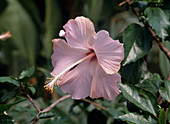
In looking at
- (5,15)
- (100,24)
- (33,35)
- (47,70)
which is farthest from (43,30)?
(47,70)

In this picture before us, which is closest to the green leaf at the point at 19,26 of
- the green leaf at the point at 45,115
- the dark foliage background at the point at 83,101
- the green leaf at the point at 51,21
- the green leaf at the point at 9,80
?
the dark foliage background at the point at 83,101

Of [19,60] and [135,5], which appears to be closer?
[135,5]

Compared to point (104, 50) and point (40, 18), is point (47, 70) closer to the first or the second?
point (104, 50)

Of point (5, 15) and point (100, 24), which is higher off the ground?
point (5, 15)

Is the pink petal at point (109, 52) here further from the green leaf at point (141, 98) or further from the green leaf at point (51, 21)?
the green leaf at point (51, 21)

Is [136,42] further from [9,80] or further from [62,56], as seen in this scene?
[9,80]

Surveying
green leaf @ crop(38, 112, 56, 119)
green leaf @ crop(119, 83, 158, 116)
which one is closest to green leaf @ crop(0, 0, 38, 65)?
green leaf @ crop(38, 112, 56, 119)
